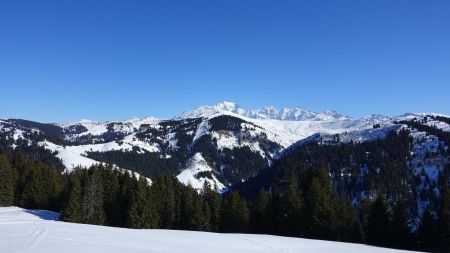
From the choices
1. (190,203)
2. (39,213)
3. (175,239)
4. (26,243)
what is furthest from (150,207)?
(26,243)

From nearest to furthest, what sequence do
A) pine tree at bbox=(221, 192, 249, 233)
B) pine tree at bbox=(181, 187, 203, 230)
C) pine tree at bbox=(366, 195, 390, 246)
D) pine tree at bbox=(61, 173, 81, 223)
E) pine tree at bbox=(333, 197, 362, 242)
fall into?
pine tree at bbox=(366, 195, 390, 246) < pine tree at bbox=(333, 197, 362, 242) < pine tree at bbox=(61, 173, 81, 223) < pine tree at bbox=(181, 187, 203, 230) < pine tree at bbox=(221, 192, 249, 233)

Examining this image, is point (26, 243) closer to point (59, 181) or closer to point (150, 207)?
point (150, 207)

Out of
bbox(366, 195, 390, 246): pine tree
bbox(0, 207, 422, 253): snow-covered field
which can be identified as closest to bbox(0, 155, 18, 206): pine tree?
bbox(0, 207, 422, 253): snow-covered field

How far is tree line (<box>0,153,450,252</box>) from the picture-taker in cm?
6059

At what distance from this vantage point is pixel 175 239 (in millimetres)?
38562

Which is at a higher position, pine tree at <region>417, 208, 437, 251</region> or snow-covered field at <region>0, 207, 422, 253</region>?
pine tree at <region>417, 208, 437, 251</region>

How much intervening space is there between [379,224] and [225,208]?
96.4ft

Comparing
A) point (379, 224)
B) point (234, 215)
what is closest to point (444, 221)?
point (379, 224)

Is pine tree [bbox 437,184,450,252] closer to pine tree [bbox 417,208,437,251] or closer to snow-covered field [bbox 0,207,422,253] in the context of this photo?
pine tree [bbox 417,208,437,251]

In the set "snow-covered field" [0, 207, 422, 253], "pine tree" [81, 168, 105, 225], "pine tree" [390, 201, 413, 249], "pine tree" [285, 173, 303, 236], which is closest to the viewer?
"snow-covered field" [0, 207, 422, 253]

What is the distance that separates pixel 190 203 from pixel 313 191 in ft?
90.2

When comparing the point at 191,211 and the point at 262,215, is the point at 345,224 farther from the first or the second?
the point at 191,211

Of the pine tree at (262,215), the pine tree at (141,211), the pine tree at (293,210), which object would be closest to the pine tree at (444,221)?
the pine tree at (293,210)

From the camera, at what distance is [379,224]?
61781 millimetres
